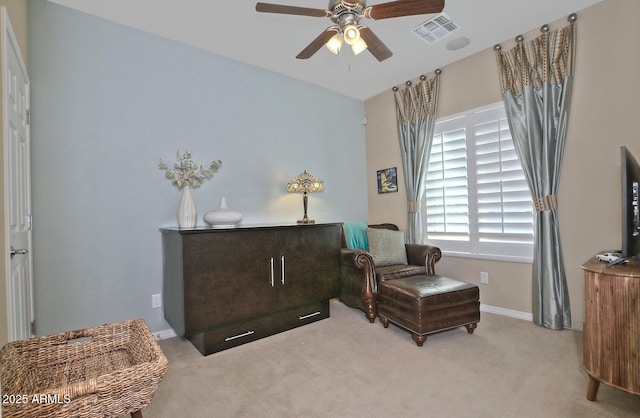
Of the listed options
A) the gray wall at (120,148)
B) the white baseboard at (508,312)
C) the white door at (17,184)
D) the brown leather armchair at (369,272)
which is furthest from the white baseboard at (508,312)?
the white door at (17,184)

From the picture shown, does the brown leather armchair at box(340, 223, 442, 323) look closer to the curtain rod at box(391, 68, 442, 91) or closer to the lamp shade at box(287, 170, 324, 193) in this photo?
the lamp shade at box(287, 170, 324, 193)

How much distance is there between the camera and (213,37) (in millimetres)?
2828

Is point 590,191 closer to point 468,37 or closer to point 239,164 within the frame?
point 468,37

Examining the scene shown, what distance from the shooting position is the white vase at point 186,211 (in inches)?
105

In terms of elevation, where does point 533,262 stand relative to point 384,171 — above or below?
below

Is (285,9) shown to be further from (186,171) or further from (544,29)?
(544,29)

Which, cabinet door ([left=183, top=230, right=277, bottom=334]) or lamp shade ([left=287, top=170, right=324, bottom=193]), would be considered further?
lamp shade ([left=287, top=170, right=324, bottom=193])

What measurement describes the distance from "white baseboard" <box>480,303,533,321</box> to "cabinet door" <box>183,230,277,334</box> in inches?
88.9

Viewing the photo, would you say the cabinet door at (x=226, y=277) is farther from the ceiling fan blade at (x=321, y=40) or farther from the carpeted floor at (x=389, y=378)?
the ceiling fan blade at (x=321, y=40)

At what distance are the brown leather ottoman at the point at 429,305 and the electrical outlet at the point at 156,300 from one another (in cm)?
202

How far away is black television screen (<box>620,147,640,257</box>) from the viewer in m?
1.66

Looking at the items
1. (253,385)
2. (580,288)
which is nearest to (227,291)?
(253,385)

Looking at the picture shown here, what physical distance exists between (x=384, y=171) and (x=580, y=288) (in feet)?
8.00

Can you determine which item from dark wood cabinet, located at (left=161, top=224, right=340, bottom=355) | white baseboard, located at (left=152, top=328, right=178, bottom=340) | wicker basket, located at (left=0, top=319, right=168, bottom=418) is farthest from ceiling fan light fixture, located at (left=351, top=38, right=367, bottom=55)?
white baseboard, located at (left=152, top=328, right=178, bottom=340)
